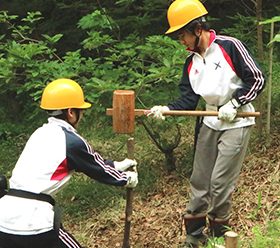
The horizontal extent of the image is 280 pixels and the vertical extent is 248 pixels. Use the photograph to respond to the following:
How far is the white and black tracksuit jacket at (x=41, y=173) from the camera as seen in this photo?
12.0 ft

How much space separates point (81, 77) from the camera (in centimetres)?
628

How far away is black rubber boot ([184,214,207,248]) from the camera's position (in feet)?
15.9

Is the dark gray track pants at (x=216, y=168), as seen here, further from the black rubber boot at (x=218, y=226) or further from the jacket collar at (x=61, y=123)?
the jacket collar at (x=61, y=123)

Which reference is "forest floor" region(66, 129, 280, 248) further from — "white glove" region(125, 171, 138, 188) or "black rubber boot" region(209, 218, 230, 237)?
"white glove" region(125, 171, 138, 188)

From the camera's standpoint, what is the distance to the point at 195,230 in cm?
485

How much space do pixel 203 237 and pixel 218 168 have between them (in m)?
0.79

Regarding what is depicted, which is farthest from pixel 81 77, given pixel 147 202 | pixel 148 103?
pixel 147 202

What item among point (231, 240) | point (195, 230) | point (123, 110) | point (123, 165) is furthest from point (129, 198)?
point (231, 240)

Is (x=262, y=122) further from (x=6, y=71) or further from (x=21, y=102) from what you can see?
(x=21, y=102)

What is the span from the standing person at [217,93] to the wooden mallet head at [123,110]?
223 millimetres

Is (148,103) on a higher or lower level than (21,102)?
higher

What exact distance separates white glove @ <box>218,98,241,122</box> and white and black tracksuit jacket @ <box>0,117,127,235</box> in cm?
116

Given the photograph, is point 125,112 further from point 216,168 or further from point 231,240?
point 231,240

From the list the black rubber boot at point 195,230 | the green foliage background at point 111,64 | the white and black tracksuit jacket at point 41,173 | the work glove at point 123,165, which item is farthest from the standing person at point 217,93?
the green foliage background at point 111,64
